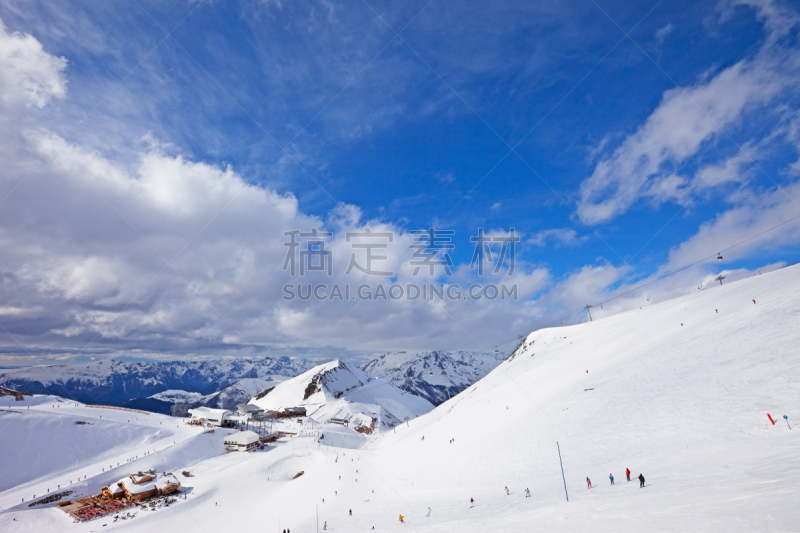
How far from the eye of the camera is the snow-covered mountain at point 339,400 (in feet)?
464

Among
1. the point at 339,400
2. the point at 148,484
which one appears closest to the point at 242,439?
the point at 148,484

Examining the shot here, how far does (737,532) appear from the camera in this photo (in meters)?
12.6

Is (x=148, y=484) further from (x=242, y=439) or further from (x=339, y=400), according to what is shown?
(x=339, y=400)

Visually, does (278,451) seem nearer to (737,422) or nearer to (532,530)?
(532,530)

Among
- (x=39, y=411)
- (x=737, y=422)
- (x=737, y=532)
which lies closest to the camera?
(x=737, y=532)

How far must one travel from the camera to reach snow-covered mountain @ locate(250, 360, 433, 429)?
141 m

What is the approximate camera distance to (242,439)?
68562 millimetres

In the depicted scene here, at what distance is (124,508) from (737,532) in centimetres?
6172

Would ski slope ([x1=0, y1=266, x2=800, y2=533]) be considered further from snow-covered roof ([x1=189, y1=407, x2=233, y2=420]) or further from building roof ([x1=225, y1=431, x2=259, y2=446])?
snow-covered roof ([x1=189, y1=407, x2=233, y2=420])

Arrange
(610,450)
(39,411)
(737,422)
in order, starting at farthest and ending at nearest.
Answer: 1. (39,411)
2. (610,450)
3. (737,422)

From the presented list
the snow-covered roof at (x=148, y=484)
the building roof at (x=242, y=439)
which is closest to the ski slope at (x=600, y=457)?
the snow-covered roof at (x=148, y=484)

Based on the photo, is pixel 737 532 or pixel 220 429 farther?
pixel 220 429

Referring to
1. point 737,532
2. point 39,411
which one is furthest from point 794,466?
point 39,411

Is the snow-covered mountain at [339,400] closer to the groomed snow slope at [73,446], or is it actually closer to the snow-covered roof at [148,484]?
the groomed snow slope at [73,446]
